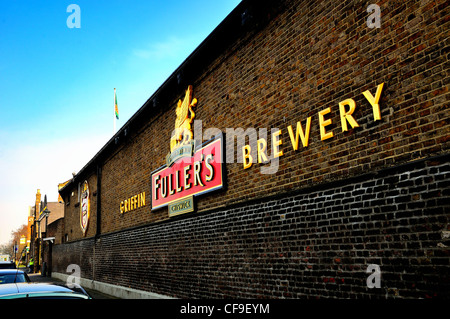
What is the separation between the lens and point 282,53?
668 centimetres

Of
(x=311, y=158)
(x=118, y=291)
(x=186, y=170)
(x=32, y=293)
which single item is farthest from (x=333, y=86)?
(x=118, y=291)

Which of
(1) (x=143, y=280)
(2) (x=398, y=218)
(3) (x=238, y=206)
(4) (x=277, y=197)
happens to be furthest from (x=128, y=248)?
(2) (x=398, y=218)

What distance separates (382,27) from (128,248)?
11.1 metres

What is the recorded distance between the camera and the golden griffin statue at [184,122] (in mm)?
9766

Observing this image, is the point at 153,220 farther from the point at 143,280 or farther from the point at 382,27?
the point at 382,27

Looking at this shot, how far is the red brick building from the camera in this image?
14.0ft

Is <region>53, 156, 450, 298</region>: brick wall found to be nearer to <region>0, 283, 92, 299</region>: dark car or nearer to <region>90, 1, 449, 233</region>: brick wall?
<region>90, 1, 449, 233</region>: brick wall

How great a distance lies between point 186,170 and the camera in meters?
9.66

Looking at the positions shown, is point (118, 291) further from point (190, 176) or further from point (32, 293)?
point (32, 293)

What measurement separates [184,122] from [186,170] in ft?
4.47

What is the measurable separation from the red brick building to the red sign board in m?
0.05

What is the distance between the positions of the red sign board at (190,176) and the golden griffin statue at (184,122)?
1.67ft

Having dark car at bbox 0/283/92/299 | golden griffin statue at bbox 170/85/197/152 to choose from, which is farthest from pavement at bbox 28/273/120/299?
dark car at bbox 0/283/92/299

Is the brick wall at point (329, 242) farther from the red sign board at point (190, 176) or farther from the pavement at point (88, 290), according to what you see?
the pavement at point (88, 290)
